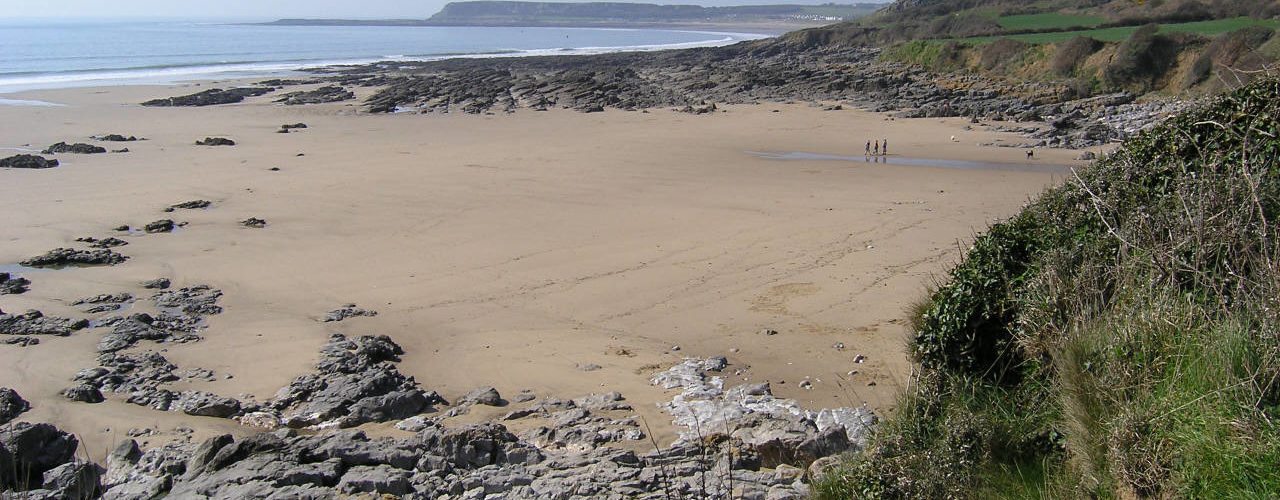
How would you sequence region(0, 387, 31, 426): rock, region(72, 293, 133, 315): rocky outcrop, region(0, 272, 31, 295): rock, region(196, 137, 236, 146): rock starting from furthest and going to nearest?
1. region(196, 137, 236, 146): rock
2. region(0, 272, 31, 295): rock
3. region(72, 293, 133, 315): rocky outcrop
4. region(0, 387, 31, 426): rock

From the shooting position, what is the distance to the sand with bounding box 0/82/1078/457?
913 cm

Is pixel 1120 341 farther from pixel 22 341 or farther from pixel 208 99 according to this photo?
pixel 208 99

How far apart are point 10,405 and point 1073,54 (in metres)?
33.2

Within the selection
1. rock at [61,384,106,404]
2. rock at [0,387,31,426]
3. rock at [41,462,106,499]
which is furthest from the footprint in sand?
rock at [0,387,31,426]

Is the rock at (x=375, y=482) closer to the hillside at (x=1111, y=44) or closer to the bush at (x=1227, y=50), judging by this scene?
the hillside at (x=1111, y=44)

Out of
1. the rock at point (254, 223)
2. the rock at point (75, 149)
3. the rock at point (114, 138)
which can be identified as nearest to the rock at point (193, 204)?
the rock at point (254, 223)

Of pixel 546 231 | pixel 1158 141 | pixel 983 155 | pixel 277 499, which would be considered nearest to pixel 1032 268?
pixel 1158 141

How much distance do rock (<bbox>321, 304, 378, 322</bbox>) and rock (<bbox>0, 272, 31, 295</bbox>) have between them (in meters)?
4.11

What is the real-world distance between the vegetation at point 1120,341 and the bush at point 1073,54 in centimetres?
2939

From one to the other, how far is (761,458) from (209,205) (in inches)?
559

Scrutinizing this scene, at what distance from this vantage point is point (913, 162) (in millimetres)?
21562

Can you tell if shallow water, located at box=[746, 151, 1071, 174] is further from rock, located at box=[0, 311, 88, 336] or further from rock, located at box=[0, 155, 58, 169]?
rock, located at box=[0, 155, 58, 169]

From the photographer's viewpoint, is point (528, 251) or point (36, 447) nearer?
point (36, 447)

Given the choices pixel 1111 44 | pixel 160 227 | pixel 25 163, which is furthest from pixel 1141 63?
pixel 25 163
